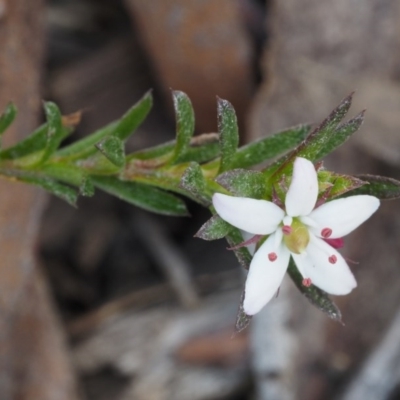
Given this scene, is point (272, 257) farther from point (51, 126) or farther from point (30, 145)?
point (30, 145)

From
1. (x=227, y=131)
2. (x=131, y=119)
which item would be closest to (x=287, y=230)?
(x=227, y=131)

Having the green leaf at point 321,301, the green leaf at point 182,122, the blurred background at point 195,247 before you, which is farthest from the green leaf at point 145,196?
the blurred background at point 195,247

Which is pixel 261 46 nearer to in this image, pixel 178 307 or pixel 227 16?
pixel 227 16

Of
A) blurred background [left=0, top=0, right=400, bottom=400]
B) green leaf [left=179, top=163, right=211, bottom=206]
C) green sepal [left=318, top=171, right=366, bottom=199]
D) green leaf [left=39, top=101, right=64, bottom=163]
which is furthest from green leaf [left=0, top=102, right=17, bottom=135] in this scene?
blurred background [left=0, top=0, right=400, bottom=400]

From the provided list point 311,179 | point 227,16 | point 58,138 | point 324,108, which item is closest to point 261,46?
point 227,16

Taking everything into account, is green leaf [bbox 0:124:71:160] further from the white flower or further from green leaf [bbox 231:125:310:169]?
the white flower

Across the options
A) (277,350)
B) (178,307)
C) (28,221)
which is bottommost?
(277,350)
